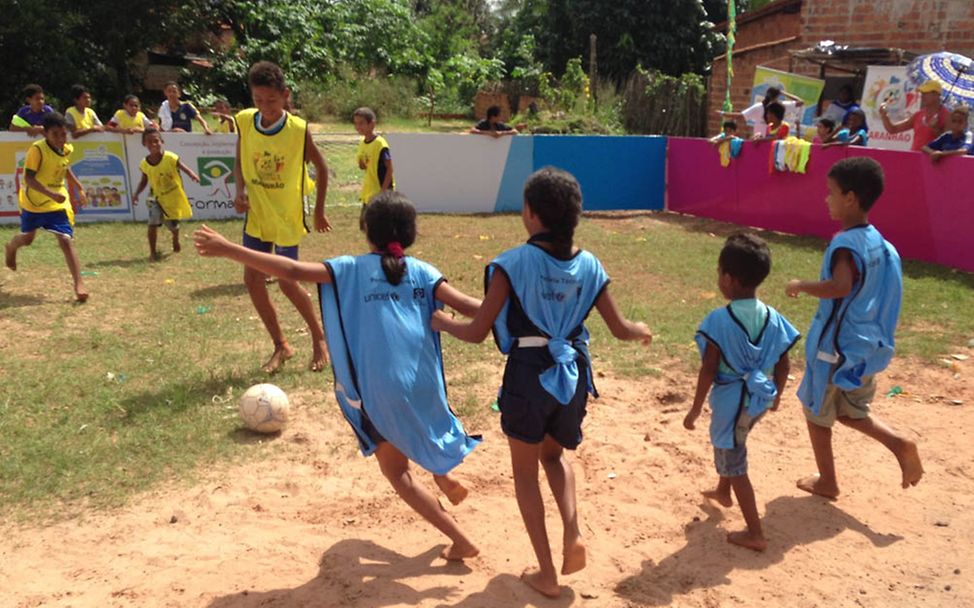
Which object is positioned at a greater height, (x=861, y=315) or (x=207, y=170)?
(x=207, y=170)

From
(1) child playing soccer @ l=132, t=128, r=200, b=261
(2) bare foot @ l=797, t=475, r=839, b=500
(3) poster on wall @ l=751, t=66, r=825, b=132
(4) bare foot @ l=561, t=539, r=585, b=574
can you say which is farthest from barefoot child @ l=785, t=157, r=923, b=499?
(3) poster on wall @ l=751, t=66, r=825, b=132

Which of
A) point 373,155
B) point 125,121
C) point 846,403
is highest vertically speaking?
point 125,121

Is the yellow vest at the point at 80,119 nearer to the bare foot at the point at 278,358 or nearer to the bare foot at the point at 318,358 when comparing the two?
the bare foot at the point at 278,358

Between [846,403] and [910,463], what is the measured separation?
0.43 m

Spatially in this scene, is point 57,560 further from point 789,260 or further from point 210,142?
point 210,142

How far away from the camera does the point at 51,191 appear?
828 cm

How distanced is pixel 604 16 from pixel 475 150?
58.3 feet

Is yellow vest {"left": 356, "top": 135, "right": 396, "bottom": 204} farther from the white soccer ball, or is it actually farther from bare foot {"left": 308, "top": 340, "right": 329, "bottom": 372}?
the white soccer ball

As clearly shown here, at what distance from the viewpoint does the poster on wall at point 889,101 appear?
44.5ft

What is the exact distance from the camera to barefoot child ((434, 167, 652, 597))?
3238 mm

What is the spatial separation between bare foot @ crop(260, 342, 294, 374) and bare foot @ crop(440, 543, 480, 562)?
2825 millimetres

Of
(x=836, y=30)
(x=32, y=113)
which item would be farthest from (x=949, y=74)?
(x=32, y=113)

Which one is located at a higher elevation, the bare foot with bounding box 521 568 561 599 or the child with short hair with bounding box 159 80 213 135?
the child with short hair with bounding box 159 80 213 135

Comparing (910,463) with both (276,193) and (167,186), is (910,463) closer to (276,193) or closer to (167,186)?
(276,193)
